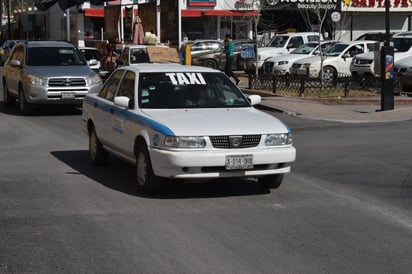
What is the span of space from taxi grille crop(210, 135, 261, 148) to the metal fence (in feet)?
44.8

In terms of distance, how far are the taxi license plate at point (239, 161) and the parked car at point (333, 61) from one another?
17.2 m

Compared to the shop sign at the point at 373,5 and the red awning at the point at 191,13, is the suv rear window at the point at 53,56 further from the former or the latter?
the shop sign at the point at 373,5

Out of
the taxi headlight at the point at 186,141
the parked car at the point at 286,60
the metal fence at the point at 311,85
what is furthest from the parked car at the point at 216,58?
the taxi headlight at the point at 186,141

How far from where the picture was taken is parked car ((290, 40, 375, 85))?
86.2ft

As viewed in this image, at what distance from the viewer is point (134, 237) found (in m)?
7.03

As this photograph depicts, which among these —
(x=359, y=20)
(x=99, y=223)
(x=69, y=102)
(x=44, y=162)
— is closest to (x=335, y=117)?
(x=69, y=102)

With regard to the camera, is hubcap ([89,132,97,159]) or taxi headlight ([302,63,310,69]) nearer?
hubcap ([89,132,97,159])

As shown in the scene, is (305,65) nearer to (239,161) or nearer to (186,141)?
(239,161)

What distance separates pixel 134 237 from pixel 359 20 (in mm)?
45004

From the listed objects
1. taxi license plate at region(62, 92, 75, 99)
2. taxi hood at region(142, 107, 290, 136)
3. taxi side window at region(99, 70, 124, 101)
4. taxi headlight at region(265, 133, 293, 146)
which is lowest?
taxi license plate at region(62, 92, 75, 99)

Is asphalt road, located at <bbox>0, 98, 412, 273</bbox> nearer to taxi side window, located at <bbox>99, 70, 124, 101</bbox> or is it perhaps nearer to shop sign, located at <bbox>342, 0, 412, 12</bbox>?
taxi side window, located at <bbox>99, 70, 124, 101</bbox>

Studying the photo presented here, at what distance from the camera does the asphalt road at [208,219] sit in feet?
20.6

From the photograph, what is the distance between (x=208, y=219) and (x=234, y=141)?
1146 mm

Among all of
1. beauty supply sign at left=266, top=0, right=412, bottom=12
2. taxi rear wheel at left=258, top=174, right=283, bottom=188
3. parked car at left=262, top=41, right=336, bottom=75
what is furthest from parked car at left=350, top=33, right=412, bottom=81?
beauty supply sign at left=266, top=0, right=412, bottom=12
